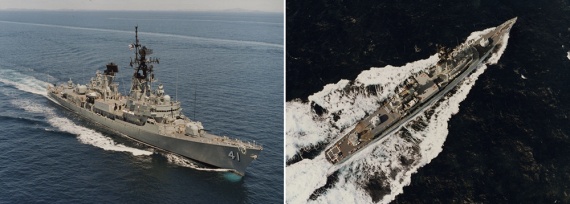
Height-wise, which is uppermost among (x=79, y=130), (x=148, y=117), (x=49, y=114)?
(x=148, y=117)

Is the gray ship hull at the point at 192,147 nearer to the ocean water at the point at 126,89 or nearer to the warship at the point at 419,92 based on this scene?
the ocean water at the point at 126,89

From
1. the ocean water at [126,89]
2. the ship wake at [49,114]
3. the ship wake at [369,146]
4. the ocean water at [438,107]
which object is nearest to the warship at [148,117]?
the ocean water at [126,89]

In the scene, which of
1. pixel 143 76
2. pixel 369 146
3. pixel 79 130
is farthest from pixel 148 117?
pixel 369 146

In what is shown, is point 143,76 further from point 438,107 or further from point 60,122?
point 438,107

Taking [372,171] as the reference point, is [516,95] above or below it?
above

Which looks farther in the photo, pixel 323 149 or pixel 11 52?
pixel 11 52

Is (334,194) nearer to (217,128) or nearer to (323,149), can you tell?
(323,149)

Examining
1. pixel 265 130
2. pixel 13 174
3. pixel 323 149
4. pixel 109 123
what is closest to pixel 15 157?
pixel 13 174
